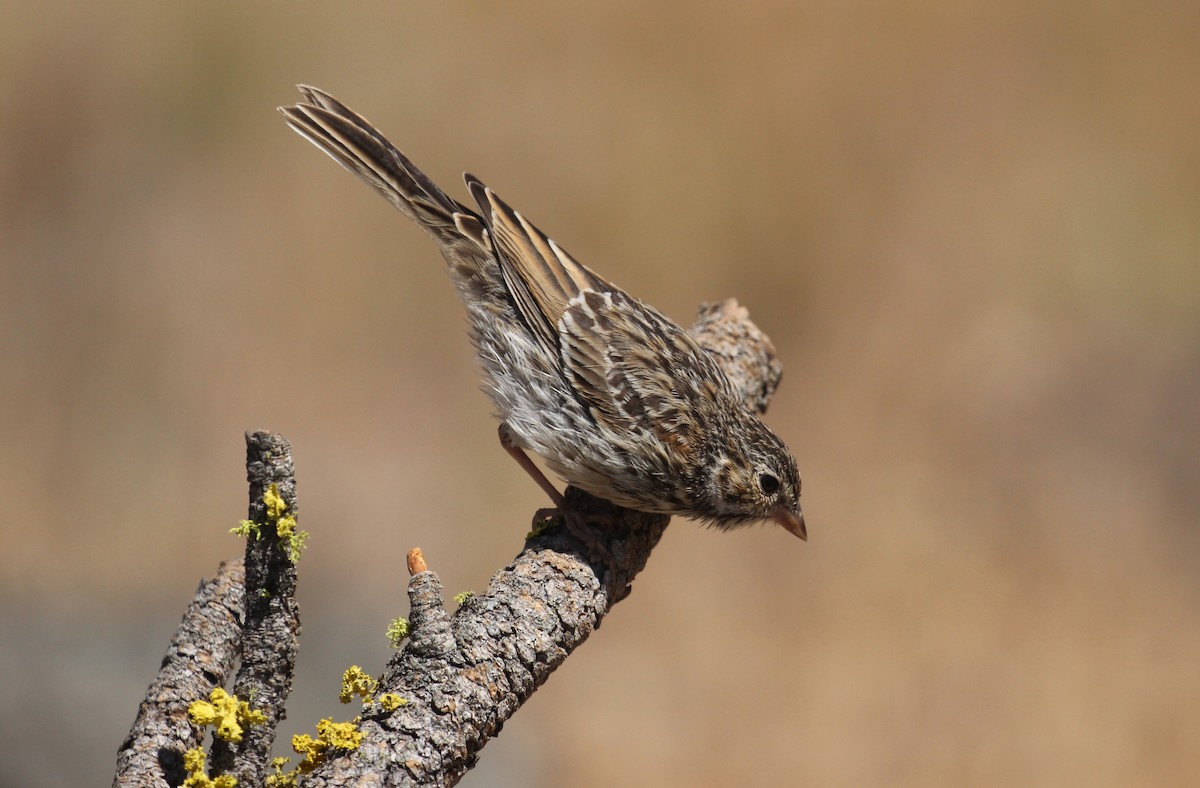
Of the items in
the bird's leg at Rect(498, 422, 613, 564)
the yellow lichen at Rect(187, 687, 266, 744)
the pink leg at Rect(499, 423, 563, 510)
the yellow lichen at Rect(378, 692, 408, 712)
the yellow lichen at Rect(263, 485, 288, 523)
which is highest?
the pink leg at Rect(499, 423, 563, 510)

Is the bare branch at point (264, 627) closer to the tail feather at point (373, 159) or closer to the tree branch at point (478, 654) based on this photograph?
the tree branch at point (478, 654)

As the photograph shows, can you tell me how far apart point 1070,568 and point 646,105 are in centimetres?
519

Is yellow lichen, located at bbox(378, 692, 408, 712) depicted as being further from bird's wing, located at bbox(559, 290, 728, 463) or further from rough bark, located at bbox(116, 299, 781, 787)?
bird's wing, located at bbox(559, 290, 728, 463)

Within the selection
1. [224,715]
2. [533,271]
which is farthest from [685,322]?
[224,715]

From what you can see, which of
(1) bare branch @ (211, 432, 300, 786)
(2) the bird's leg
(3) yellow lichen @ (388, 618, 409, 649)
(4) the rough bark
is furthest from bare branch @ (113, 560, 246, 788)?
(2) the bird's leg

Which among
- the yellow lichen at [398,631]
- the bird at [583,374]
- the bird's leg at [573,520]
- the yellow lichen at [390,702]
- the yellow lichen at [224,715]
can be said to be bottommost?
the yellow lichen at [224,715]

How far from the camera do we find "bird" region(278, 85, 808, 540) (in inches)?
184

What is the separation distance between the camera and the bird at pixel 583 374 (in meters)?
4.66

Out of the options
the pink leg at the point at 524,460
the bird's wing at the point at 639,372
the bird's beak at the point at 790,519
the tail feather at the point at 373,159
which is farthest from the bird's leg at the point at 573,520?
the tail feather at the point at 373,159

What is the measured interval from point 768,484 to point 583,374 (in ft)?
3.19

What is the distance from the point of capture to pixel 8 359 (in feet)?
28.3

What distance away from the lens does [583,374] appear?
491 cm

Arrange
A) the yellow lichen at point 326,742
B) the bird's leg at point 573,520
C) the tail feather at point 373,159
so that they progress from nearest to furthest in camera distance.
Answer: the yellow lichen at point 326,742 < the bird's leg at point 573,520 < the tail feather at point 373,159

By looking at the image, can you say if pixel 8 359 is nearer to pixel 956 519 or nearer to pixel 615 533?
pixel 615 533
